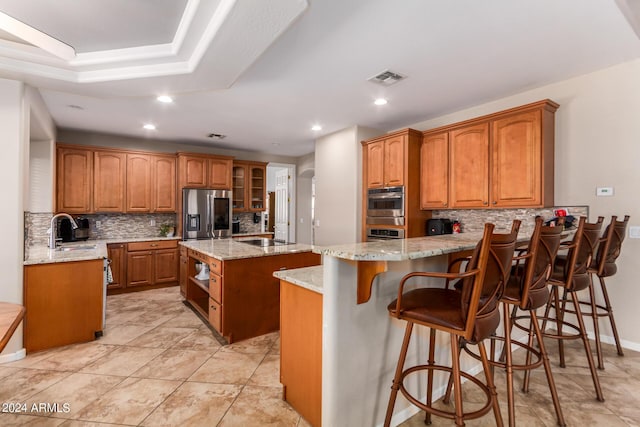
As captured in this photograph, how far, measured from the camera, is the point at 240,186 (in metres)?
6.33

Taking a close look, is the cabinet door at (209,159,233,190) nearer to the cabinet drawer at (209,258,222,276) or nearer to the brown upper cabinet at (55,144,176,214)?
the brown upper cabinet at (55,144,176,214)

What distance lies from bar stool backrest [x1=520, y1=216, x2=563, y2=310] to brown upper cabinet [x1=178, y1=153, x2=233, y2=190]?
16.9 feet

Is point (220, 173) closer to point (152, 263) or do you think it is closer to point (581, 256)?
point (152, 263)

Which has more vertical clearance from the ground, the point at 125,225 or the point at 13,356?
the point at 125,225

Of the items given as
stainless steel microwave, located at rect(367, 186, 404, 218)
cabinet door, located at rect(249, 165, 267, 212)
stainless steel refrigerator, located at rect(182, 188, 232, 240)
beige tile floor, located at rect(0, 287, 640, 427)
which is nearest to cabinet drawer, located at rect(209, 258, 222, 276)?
beige tile floor, located at rect(0, 287, 640, 427)

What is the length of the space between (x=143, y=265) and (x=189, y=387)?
3307 millimetres

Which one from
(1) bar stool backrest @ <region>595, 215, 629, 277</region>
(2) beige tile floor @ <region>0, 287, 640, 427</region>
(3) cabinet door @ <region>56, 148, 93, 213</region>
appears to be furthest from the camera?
(3) cabinet door @ <region>56, 148, 93, 213</region>

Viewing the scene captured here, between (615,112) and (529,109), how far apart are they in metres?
0.68

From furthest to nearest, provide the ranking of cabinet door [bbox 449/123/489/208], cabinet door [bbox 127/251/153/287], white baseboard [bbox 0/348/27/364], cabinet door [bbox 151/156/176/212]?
cabinet door [bbox 151/156/176/212]
cabinet door [bbox 127/251/153/287]
cabinet door [bbox 449/123/489/208]
white baseboard [bbox 0/348/27/364]

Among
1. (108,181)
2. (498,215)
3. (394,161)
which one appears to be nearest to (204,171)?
(108,181)

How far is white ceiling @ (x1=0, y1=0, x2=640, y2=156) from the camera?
1.98 m

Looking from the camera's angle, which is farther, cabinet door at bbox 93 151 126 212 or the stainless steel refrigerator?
the stainless steel refrigerator

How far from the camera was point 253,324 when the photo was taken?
306 cm

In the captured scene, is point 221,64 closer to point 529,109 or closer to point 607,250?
point 529,109
